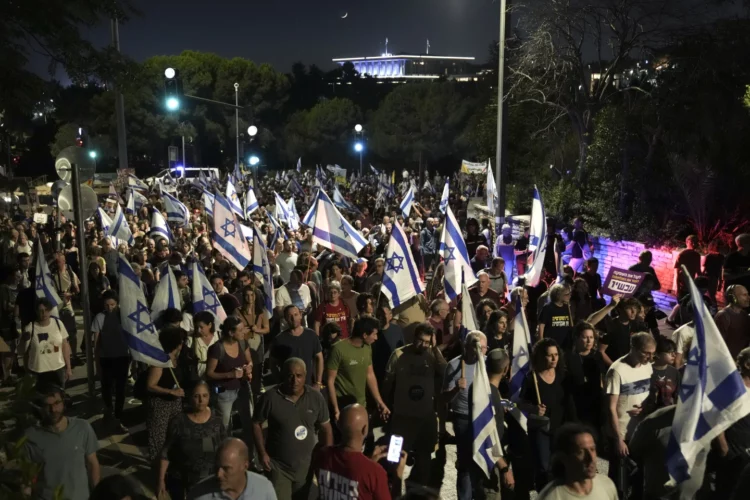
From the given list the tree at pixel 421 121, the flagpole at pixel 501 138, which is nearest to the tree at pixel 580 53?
the flagpole at pixel 501 138

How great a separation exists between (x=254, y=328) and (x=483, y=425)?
3743 millimetres

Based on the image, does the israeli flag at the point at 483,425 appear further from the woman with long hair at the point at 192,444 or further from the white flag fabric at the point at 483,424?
the woman with long hair at the point at 192,444

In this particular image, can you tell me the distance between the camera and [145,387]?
22.8 ft

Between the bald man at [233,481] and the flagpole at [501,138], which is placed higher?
the flagpole at [501,138]

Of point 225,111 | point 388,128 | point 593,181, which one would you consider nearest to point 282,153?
point 225,111

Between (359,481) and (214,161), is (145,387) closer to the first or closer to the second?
(359,481)

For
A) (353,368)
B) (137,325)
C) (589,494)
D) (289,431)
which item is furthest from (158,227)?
(589,494)

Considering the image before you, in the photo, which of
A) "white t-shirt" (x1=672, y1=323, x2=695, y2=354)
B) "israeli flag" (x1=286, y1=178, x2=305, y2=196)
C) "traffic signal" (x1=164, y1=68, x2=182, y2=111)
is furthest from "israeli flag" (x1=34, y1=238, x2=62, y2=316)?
"israeli flag" (x1=286, y1=178, x2=305, y2=196)

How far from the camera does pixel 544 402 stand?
20.8 feet

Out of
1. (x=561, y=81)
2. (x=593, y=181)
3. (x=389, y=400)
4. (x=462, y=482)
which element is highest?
Result: (x=561, y=81)

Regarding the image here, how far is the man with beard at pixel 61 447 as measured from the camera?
5176mm

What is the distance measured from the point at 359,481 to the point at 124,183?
20556 millimetres

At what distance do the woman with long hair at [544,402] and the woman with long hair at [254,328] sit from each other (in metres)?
3.45

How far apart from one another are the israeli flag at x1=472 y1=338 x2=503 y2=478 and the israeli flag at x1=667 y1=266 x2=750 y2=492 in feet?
4.42
